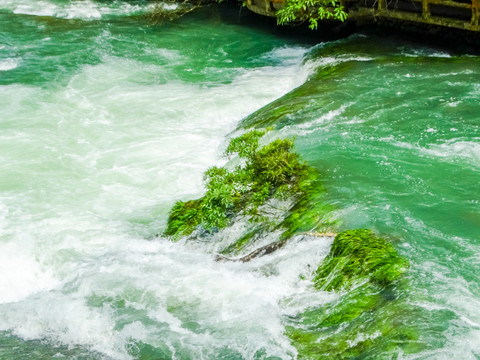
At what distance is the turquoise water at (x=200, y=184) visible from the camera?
624cm

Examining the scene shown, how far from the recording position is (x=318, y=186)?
8.14m

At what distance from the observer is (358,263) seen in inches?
250

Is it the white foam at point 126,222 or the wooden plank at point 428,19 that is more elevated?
the wooden plank at point 428,19

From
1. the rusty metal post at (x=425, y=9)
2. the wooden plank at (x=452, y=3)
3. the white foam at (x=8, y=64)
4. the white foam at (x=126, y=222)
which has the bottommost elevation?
the white foam at (x=126, y=222)

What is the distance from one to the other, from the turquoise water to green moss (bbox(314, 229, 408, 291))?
149mm

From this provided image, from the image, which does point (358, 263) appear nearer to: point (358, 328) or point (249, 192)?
point (358, 328)

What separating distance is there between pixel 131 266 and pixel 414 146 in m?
4.51

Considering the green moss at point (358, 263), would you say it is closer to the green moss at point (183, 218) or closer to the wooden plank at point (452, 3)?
the green moss at point (183, 218)

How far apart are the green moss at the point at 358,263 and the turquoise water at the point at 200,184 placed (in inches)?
5.9

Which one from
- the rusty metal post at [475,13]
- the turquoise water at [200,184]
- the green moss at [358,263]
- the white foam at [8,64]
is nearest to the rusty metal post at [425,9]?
the turquoise water at [200,184]

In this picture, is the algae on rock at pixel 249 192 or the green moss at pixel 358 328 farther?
the algae on rock at pixel 249 192

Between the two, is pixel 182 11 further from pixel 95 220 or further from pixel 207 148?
pixel 95 220

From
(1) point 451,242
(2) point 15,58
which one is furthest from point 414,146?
(2) point 15,58

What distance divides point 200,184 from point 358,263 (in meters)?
4.17
